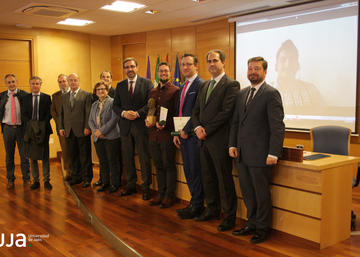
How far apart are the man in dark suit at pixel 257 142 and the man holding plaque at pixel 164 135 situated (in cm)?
96

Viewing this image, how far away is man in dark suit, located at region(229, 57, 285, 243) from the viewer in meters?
3.15

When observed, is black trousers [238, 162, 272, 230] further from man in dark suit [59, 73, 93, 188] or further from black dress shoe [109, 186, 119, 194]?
man in dark suit [59, 73, 93, 188]

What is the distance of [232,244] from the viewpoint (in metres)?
3.25

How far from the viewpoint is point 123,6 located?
19.4 ft

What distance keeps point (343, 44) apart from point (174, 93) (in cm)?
277

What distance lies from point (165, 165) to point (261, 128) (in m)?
1.45

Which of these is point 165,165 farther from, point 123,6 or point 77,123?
point 123,6

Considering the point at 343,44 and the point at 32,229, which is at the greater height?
the point at 343,44

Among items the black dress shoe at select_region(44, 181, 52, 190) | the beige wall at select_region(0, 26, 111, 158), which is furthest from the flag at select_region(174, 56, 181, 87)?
the black dress shoe at select_region(44, 181, 52, 190)

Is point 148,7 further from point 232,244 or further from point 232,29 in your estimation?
point 232,244

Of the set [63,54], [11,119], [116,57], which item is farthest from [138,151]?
[116,57]

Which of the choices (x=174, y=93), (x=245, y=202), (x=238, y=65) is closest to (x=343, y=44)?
(x=238, y=65)

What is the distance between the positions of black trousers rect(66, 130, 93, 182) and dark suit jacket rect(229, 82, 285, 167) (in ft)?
9.12

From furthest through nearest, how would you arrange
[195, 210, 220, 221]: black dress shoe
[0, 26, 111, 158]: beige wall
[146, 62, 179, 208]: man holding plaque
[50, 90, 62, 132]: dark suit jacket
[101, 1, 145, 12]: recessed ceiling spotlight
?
[0, 26, 111, 158]: beige wall
[101, 1, 145, 12]: recessed ceiling spotlight
[50, 90, 62, 132]: dark suit jacket
[146, 62, 179, 208]: man holding plaque
[195, 210, 220, 221]: black dress shoe
